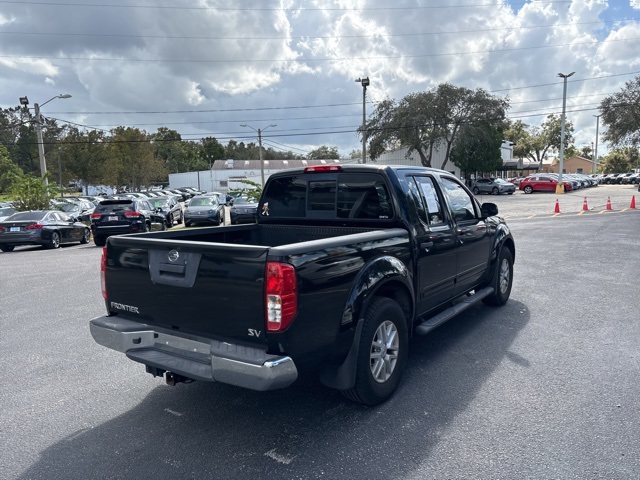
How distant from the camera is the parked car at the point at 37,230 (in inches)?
601

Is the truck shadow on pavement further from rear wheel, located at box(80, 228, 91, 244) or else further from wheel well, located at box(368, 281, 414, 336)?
rear wheel, located at box(80, 228, 91, 244)

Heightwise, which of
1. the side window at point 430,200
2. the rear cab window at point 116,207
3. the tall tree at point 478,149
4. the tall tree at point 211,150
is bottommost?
the rear cab window at point 116,207

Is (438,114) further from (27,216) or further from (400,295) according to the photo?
(400,295)

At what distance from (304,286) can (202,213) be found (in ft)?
65.4

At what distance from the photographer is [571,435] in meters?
3.30

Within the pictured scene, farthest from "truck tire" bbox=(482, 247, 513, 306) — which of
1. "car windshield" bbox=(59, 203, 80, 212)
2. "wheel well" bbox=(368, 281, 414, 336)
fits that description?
"car windshield" bbox=(59, 203, 80, 212)

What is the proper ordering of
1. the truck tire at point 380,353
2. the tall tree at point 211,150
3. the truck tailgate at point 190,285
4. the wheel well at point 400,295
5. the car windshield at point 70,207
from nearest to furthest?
the truck tailgate at point 190,285
the truck tire at point 380,353
the wheel well at point 400,295
the car windshield at point 70,207
the tall tree at point 211,150

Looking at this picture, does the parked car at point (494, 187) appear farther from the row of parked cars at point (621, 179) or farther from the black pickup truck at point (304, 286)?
the black pickup truck at point (304, 286)

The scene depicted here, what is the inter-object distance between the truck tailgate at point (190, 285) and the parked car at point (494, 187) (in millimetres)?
42377

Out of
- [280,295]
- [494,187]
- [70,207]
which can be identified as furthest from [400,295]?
[494,187]

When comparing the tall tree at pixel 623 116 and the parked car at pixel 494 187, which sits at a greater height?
the tall tree at pixel 623 116

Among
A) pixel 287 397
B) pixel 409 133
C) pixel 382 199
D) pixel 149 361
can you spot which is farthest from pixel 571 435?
pixel 409 133

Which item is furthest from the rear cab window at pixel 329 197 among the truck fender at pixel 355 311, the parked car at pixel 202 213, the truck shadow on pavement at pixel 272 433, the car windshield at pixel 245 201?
the car windshield at pixel 245 201

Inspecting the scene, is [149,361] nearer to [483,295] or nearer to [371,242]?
[371,242]
